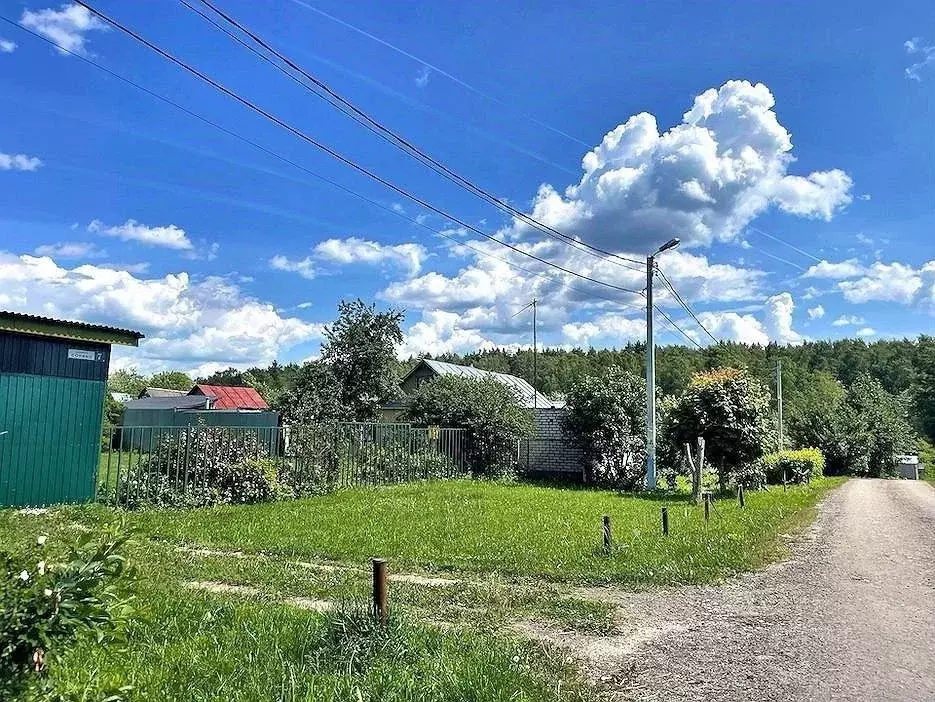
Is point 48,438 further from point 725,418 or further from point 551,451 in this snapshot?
point 725,418

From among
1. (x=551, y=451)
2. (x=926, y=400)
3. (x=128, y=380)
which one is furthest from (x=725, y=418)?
(x=128, y=380)

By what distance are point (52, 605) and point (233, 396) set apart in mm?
59306

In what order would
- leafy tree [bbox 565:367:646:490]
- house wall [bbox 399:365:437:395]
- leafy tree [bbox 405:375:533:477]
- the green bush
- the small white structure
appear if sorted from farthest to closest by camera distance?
the small white structure
house wall [bbox 399:365:437:395]
the green bush
leafy tree [bbox 565:367:646:490]
leafy tree [bbox 405:375:533:477]

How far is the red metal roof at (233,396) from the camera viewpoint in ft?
183

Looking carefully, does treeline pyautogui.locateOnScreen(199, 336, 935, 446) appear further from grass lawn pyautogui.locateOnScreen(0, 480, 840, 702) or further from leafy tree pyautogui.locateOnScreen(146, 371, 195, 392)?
grass lawn pyautogui.locateOnScreen(0, 480, 840, 702)

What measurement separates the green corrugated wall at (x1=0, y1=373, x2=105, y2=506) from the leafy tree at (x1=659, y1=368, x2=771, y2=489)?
16.5 m

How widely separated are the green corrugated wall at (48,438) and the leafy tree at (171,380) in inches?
3674

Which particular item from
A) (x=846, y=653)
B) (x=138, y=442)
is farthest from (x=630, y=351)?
(x=846, y=653)

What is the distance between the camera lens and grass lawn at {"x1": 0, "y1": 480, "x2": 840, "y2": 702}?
4.38 meters

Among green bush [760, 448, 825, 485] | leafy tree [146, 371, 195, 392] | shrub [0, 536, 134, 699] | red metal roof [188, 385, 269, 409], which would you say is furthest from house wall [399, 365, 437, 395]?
leafy tree [146, 371, 195, 392]

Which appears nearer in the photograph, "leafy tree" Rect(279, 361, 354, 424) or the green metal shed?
the green metal shed

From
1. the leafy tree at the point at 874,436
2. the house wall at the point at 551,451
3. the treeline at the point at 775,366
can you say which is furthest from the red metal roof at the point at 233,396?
the leafy tree at the point at 874,436

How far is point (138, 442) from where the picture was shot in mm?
14266

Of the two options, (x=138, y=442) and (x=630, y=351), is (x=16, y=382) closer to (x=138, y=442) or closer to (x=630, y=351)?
(x=138, y=442)
